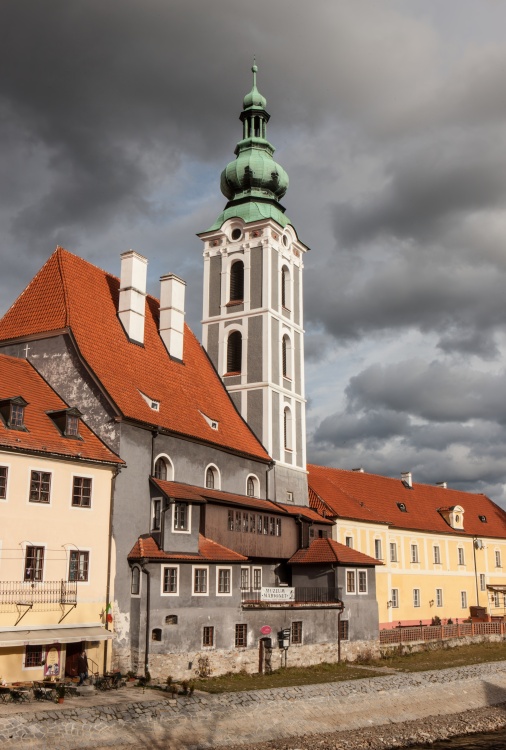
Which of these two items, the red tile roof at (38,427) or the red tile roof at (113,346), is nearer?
the red tile roof at (38,427)

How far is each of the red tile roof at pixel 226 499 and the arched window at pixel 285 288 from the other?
11284 mm

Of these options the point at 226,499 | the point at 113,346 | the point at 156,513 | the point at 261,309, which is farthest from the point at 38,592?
the point at 261,309

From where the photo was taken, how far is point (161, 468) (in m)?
33.2

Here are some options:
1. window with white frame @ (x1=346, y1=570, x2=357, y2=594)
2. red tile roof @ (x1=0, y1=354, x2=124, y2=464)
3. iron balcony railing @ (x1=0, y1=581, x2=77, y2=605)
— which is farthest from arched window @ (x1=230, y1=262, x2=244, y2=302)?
iron balcony railing @ (x1=0, y1=581, x2=77, y2=605)

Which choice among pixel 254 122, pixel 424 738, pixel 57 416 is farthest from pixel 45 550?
pixel 254 122

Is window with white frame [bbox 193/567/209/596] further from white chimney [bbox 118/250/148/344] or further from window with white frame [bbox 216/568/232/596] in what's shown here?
white chimney [bbox 118/250/148/344]

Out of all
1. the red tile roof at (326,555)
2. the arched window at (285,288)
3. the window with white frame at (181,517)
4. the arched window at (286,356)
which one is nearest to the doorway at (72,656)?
the window with white frame at (181,517)

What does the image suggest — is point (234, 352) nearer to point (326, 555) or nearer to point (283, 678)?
point (326, 555)

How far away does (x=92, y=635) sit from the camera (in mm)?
27094

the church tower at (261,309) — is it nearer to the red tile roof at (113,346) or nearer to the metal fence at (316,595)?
the red tile roof at (113,346)

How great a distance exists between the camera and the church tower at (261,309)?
42.9 metres

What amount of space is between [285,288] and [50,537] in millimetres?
23280

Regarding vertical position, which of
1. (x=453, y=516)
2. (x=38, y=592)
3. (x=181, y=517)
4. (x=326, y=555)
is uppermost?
(x=453, y=516)

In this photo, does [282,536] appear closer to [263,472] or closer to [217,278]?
[263,472]
